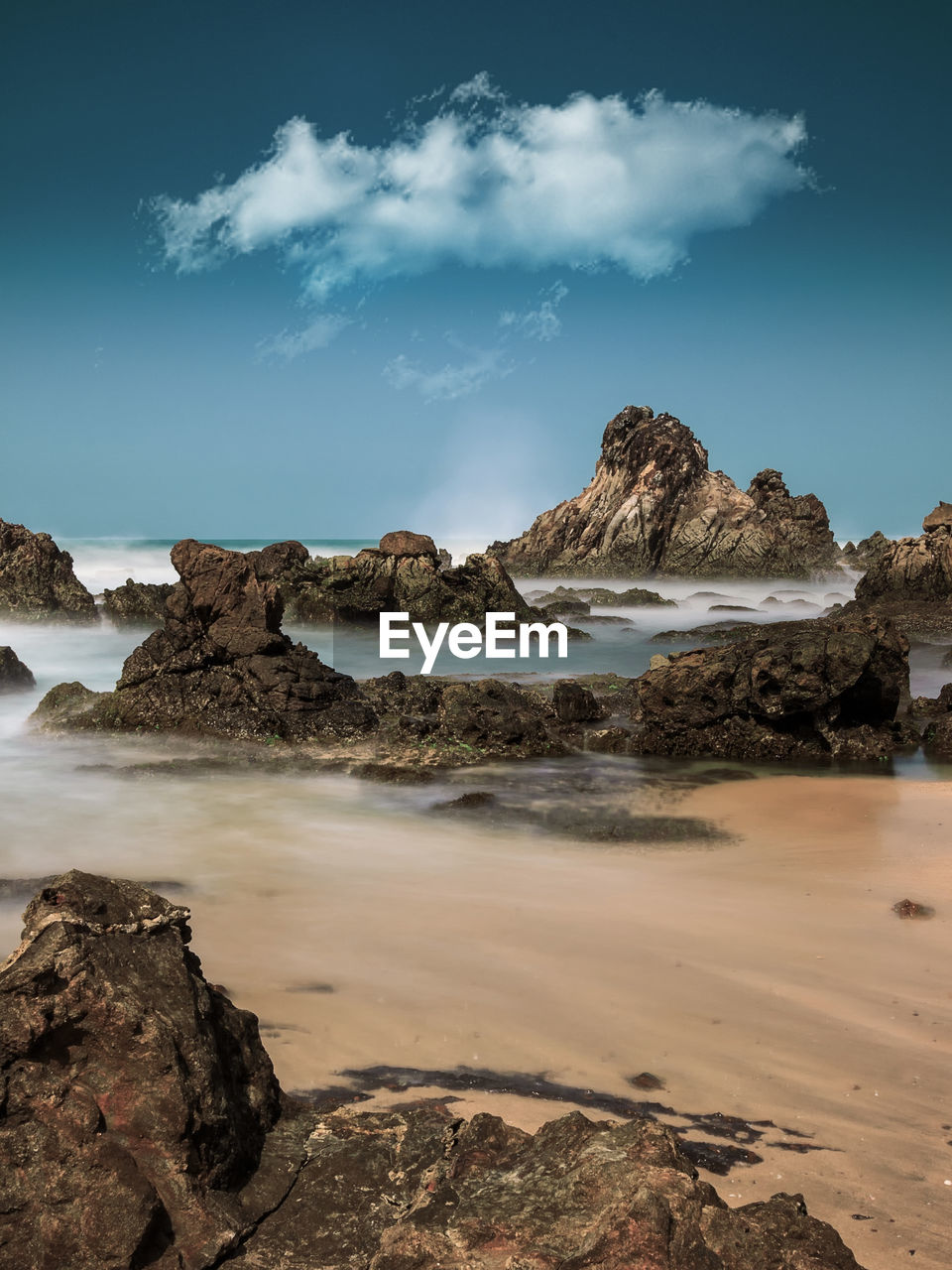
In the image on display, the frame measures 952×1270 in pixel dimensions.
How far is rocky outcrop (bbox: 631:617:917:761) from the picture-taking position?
11.8 metres

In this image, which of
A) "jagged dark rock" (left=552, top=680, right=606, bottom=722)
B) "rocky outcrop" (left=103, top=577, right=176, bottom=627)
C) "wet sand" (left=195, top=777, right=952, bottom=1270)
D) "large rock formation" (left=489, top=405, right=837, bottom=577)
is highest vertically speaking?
"large rock formation" (left=489, top=405, right=837, bottom=577)

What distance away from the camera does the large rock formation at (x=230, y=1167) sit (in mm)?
2225

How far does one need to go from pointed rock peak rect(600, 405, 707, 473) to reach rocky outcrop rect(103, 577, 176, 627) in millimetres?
32826

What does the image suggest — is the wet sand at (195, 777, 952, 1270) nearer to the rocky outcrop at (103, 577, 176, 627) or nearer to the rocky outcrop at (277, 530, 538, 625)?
the rocky outcrop at (277, 530, 538, 625)

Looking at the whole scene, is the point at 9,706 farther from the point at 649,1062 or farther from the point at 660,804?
the point at 649,1062

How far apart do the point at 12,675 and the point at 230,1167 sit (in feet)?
52.1

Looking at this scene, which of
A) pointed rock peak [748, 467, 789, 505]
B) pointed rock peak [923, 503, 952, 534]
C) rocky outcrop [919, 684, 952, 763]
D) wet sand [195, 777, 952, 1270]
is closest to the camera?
wet sand [195, 777, 952, 1270]

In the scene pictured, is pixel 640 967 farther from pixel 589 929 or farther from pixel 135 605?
pixel 135 605

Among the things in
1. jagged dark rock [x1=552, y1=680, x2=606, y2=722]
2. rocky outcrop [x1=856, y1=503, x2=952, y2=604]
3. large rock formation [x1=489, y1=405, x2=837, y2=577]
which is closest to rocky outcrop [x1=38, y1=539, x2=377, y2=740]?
jagged dark rock [x1=552, y1=680, x2=606, y2=722]

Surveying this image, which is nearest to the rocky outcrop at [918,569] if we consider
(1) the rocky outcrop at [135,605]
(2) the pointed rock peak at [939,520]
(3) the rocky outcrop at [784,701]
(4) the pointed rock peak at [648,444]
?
(2) the pointed rock peak at [939,520]

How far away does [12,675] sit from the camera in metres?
16.7

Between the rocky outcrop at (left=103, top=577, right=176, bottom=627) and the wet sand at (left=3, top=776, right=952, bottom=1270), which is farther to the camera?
the rocky outcrop at (left=103, top=577, right=176, bottom=627)

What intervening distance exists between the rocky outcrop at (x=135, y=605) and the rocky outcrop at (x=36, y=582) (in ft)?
2.29

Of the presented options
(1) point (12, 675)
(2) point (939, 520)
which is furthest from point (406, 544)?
(2) point (939, 520)
